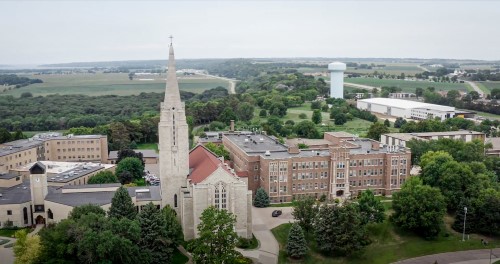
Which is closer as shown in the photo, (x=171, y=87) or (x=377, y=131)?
(x=171, y=87)

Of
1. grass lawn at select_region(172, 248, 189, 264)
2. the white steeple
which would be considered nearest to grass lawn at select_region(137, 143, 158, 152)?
the white steeple

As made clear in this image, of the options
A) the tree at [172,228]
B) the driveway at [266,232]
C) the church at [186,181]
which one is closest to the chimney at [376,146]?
the driveway at [266,232]

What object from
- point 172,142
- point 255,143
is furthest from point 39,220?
point 255,143

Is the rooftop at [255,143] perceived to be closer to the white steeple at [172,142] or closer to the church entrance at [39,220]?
the white steeple at [172,142]

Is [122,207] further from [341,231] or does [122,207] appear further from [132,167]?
[132,167]

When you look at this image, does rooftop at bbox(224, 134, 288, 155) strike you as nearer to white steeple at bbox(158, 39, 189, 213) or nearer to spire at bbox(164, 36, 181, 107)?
white steeple at bbox(158, 39, 189, 213)

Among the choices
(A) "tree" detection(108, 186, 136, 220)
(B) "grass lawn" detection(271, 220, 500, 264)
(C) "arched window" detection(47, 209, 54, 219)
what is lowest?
(B) "grass lawn" detection(271, 220, 500, 264)
